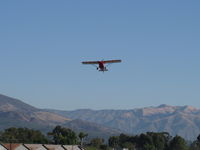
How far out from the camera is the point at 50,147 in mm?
173625

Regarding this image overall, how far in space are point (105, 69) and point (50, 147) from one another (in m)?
83.3

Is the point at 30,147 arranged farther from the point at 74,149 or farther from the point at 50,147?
the point at 74,149

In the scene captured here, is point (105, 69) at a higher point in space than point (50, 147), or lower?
higher

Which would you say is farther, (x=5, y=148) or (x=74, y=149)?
(x=74, y=149)

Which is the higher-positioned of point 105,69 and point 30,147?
point 105,69

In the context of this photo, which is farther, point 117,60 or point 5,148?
A: point 5,148

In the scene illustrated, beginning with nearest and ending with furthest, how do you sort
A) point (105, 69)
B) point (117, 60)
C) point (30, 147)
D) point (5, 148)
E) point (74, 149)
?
1. point (105, 69)
2. point (117, 60)
3. point (5, 148)
4. point (30, 147)
5. point (74, 149)

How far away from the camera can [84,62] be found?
109375mm

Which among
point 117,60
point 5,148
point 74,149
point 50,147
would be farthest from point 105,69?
point 74,149

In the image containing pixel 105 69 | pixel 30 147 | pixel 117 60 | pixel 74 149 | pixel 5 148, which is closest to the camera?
pixel 105 69

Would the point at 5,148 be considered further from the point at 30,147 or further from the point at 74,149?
the point at 74,149

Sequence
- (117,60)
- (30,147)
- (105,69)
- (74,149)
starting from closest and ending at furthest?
(105,69), (117,60), (30,147), (74,149)

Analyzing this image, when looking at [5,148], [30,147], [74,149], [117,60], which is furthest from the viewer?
[74,149]

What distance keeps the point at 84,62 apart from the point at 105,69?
48.2ft
